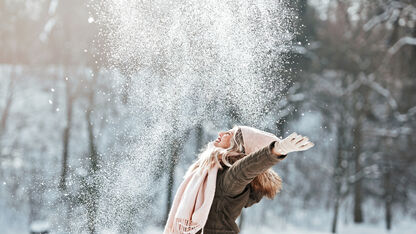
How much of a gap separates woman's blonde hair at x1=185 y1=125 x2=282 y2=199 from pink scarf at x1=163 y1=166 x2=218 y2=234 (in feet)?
0.17

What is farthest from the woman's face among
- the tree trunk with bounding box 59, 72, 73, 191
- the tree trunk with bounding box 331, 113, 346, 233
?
the tree trunk with bounding box 331, 113, 346, 233

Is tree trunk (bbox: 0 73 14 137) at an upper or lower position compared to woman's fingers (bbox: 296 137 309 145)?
upper

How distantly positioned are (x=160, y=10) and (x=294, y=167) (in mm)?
6479

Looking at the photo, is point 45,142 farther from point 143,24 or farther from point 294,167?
point 294,167

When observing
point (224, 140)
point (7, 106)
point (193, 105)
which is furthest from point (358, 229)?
point (224, 140)

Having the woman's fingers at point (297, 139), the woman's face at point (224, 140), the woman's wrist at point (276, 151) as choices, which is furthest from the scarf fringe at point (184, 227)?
the woman's fingers at point (297, 139)

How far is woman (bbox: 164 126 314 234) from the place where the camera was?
279 cm

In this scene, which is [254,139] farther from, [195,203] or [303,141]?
[303,141]

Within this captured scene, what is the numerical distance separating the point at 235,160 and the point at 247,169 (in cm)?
35

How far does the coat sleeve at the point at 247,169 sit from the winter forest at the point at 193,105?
3769 millimetres

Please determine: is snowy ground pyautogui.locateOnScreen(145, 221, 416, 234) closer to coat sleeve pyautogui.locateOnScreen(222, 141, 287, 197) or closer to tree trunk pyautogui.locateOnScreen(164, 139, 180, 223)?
tree trunk pyautogui.locateOnScreen(164, 139, 180, 223)

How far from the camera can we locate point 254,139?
9.53 ft

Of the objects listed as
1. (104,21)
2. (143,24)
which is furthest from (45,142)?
(143,24)

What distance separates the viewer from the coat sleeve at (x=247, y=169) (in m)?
2.48
